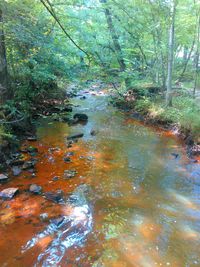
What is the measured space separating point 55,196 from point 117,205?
46.6 inches

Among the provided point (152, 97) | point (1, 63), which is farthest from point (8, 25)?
point (152, 97)

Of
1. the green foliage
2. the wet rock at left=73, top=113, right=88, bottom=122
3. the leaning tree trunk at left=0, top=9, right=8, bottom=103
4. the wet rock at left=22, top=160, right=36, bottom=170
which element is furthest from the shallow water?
the green foliage

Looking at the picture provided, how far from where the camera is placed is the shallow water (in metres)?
3.40

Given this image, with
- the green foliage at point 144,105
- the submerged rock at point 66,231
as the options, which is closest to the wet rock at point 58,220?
the submerged rock at point 66,231

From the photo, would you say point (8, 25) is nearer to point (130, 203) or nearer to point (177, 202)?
point (130, 203)

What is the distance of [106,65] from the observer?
11516mm

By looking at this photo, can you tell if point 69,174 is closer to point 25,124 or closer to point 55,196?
point 55,196

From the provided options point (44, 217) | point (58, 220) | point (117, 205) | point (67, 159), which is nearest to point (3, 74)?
point (67, 159)

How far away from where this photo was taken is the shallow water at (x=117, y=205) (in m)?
3.40

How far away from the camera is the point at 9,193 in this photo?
15.1ft

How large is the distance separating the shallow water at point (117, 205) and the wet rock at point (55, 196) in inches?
3.7

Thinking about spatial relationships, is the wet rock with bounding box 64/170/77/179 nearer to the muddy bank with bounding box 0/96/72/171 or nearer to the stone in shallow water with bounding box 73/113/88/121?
the muddy bank with bounding box 0/96/72/171

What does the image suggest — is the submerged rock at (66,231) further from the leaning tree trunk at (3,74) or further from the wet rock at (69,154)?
the leaning tree trunk at (3,74)

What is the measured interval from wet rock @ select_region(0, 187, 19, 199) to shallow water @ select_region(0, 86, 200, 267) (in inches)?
4.2
